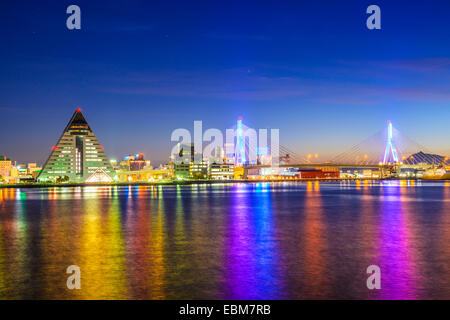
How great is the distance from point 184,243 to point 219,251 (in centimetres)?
222

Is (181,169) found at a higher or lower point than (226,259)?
higher

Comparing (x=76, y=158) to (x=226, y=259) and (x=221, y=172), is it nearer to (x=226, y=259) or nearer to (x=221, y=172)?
(x=221, y=172)

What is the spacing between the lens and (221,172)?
17712 centimetres

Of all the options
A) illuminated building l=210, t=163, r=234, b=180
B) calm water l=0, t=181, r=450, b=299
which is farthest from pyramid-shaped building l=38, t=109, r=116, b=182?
calm water l=0, t=181, r=450, b=299

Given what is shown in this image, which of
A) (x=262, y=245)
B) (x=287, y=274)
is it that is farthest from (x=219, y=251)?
(x=287, y=274)

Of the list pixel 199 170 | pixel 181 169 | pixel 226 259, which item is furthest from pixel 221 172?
pixel 226 259

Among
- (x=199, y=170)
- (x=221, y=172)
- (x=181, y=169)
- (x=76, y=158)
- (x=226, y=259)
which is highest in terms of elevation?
(x=76, y=158)

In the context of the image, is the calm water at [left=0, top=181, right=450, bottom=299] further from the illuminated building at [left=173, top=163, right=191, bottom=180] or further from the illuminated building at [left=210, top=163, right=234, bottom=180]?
the illuminated building at [left=210, top=163, right=234, bottom=180]

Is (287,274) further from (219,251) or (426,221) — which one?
(426,221)

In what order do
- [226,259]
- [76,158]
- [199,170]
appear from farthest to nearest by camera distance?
[199,170] < [76,158] < [226,259]

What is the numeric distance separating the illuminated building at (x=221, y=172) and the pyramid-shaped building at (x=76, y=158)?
49.6 metres

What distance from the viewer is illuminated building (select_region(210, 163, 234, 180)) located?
17662cm

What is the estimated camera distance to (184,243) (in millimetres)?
17812

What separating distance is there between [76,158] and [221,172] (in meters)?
62.0
